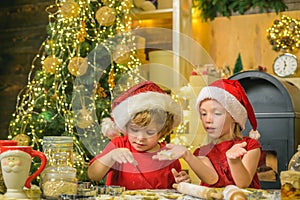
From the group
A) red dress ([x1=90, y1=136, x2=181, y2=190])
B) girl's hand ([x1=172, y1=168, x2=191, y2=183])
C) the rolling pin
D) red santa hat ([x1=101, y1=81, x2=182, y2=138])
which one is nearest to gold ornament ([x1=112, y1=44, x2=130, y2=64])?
red santa hat ([x1=101, y1=81, x2=182, y2=138])

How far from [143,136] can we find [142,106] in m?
0.12

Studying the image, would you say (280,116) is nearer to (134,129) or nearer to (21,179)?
(134,129)

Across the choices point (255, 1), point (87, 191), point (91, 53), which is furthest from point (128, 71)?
point (87, 191)

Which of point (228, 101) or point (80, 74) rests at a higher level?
point (80, 74)

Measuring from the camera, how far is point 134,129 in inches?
82.9

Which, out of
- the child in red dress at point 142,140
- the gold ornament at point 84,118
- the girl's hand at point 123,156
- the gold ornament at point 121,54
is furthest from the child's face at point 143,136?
the gold ornament at point 121,54

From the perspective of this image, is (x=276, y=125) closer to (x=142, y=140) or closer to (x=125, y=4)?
(x=125, y=4)

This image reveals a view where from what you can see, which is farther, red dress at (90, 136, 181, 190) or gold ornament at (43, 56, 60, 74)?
gold ornament at (43, 56, 60, 74)

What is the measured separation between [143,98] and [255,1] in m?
2.87

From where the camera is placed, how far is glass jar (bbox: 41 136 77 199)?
1.63m

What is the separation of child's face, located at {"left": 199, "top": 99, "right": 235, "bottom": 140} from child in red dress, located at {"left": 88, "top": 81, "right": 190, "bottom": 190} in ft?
0.60

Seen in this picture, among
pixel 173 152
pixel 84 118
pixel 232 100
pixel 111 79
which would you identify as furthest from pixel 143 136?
pixel 111 79

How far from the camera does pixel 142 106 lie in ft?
6.88

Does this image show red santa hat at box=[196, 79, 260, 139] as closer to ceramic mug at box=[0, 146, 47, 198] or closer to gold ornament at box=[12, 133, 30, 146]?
ceramic mug at box=[0, 146, 47, 198]
